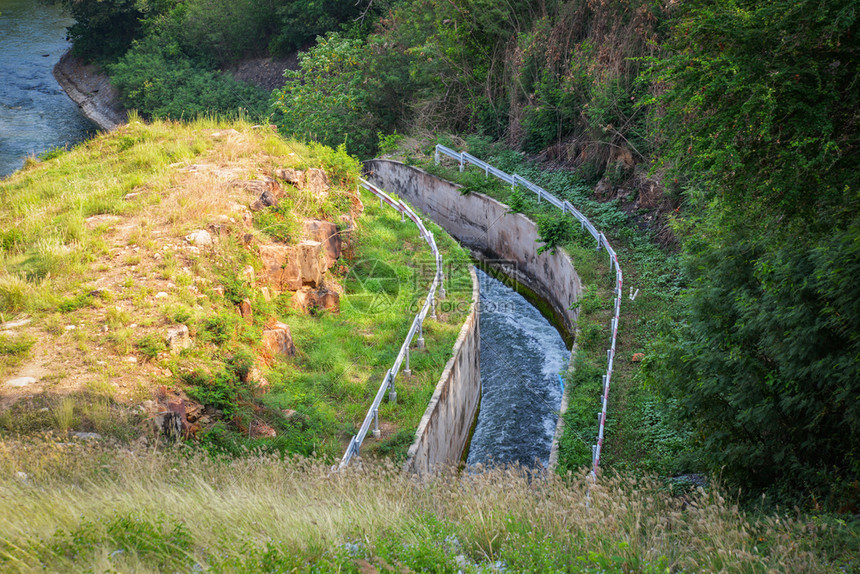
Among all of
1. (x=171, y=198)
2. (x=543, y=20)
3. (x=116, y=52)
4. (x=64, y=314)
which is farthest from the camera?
(x=116, y=52)

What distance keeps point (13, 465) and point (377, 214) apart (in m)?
13.2

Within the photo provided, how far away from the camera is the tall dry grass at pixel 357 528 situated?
4422 millimetres

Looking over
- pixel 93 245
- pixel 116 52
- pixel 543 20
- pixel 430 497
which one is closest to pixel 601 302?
pixel 430 497

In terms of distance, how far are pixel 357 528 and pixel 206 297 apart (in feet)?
21.5

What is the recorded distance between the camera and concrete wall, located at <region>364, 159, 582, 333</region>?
55.3ft

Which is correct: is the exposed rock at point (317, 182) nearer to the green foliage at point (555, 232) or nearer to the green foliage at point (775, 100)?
the green foliage at point (555, 232)

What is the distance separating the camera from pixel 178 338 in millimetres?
9297

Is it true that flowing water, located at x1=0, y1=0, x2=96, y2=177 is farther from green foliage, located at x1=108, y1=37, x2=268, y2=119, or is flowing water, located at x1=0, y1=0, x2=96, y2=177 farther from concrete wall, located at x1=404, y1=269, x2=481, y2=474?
concrete wall, located at x1=404, y1=269, x2=481, y2=474

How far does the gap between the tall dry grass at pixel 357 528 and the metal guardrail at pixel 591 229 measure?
286 cm

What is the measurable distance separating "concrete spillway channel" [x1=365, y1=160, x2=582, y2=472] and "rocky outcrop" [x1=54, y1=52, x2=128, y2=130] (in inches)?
996

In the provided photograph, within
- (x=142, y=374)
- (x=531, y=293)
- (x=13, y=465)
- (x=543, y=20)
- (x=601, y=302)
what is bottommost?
(x=531, y=293)

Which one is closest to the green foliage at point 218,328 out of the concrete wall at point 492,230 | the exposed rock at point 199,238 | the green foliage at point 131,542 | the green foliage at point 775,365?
the exposed rock at point 199,238

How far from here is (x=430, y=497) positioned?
593cm

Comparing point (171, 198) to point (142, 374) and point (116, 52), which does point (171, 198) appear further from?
point (116, 52)
